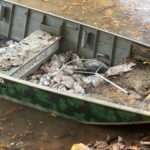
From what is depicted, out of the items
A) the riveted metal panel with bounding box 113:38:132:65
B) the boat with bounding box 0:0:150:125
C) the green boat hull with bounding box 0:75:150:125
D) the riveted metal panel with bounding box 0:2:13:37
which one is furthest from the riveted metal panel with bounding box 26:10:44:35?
the green boat hull with bounding box 0:75:150:125

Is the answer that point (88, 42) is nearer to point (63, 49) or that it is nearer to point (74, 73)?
point (63, 49)

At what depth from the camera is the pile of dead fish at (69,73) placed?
9.45m

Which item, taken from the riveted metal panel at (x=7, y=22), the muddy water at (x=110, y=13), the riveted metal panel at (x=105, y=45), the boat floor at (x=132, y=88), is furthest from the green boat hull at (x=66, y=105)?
the muddy water at (x=110, y=13)

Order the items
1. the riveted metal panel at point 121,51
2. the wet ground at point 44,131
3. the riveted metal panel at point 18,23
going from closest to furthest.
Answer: the wet ground at point 44,131
the riveted metal panel at point 121,51
the riveted metal panel at point 18,23

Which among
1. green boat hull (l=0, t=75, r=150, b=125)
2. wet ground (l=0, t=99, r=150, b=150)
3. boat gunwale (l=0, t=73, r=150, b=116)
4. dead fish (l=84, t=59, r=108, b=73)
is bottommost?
wet ground (l=0, t=99, r=150, b=150)

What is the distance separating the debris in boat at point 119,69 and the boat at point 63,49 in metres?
0.28

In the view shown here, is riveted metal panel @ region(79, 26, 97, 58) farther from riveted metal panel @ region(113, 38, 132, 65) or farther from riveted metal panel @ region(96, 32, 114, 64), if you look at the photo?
riveted metal panel @ region(113, 38, 132, 65)

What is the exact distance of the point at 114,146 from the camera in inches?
320

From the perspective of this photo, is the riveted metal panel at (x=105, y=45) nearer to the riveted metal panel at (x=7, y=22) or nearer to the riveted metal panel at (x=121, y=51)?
the riveted metal panel at (x=121, y=51)

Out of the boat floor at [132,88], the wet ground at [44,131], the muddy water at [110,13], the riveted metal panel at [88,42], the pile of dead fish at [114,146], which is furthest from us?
the muddy water at [110,13]

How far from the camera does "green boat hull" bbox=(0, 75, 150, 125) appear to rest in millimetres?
8196

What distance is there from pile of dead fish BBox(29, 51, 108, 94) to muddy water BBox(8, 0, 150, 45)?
3445 mm

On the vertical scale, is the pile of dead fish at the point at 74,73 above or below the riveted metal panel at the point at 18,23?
below

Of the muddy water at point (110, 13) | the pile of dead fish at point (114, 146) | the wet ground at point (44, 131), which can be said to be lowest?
the wet ground at point (44, 131)
